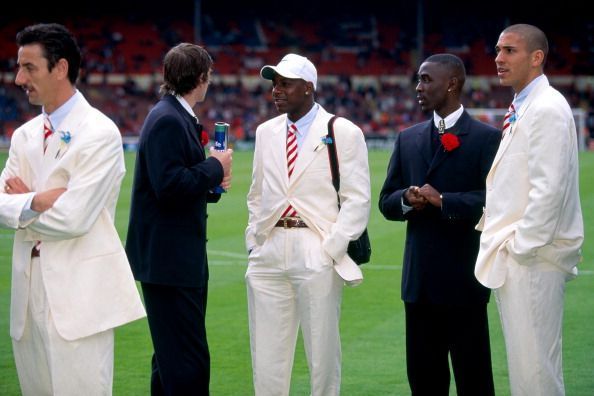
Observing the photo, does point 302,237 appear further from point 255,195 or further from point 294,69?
point 294,69

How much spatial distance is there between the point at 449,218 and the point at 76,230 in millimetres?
2410

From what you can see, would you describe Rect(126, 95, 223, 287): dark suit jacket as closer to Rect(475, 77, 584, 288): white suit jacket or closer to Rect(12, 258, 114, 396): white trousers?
Rect(12, 258, 114, 396): white trousers

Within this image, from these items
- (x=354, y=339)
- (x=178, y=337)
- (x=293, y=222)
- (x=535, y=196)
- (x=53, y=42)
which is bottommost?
(x=354, y=339)

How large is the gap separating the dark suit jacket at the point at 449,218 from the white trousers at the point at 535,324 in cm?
75

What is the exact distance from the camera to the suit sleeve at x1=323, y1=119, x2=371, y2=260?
6648mm

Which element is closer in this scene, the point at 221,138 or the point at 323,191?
the point at 221,138

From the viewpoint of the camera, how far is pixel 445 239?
669 centimetres

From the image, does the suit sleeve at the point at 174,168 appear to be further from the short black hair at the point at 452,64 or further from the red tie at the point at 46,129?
the short black hair at the point at 452,64

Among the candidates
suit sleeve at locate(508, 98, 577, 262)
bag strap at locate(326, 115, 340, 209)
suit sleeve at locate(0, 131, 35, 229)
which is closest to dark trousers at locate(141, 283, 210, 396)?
bag strap at locate(326, 115, 340, 209)

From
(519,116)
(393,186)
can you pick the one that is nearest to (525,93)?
(519,116)

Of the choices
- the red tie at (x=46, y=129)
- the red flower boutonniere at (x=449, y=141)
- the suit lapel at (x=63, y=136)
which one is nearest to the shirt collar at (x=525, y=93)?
the red flower boutonniere at (x=449, y=141)

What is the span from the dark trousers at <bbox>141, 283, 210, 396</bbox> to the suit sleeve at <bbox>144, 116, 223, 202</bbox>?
0.57 metres

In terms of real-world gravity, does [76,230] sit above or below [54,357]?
above

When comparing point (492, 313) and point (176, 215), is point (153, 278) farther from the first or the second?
point (492, 313)
